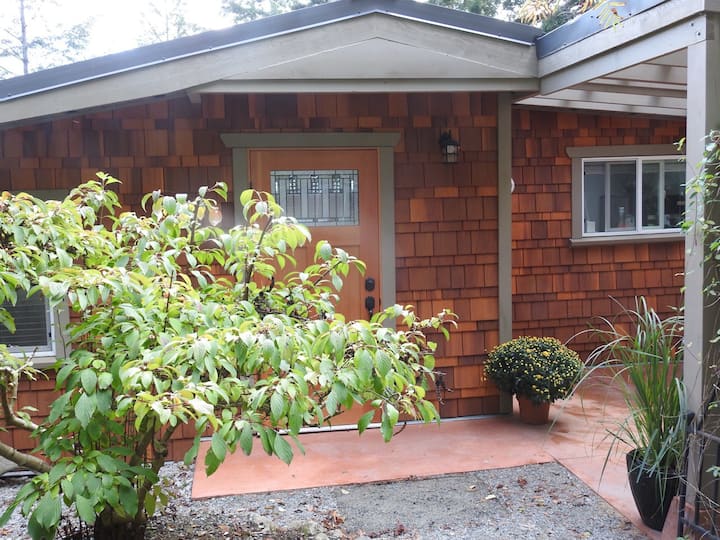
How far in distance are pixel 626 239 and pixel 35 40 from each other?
15.8 metres

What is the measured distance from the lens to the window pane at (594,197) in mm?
6331

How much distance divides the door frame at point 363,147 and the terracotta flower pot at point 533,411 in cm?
124

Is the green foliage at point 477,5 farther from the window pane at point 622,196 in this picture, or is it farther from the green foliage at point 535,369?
the green foliage at point 535,369

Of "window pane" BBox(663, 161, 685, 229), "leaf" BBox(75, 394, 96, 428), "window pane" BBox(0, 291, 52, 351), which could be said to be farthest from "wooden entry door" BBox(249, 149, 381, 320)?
"window pane" BBox(663, 161, 685, 229)

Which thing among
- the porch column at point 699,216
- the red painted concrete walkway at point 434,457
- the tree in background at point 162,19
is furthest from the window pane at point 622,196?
the tree in background at point 162,19

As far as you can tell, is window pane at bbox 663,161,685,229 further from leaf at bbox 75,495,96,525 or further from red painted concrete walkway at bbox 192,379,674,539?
leaf at bbox 75,495,96,525

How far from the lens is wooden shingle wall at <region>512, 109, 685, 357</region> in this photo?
20.0 feet

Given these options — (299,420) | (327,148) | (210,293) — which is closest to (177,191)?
(327,148)

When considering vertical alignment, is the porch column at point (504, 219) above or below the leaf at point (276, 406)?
Answer: above

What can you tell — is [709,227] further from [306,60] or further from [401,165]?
[306,60]

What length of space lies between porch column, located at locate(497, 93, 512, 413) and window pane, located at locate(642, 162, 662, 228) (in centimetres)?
217

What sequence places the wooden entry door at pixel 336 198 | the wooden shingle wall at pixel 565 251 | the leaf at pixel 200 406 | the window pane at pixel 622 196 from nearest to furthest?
the leaf at pixel 200 406
the wooden entry door at pixel 336 198
the wooden shingle wall at pixel 565 251
the window pane at pixel 622 196

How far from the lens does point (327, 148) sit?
4.76 m

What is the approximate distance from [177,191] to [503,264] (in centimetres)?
250
